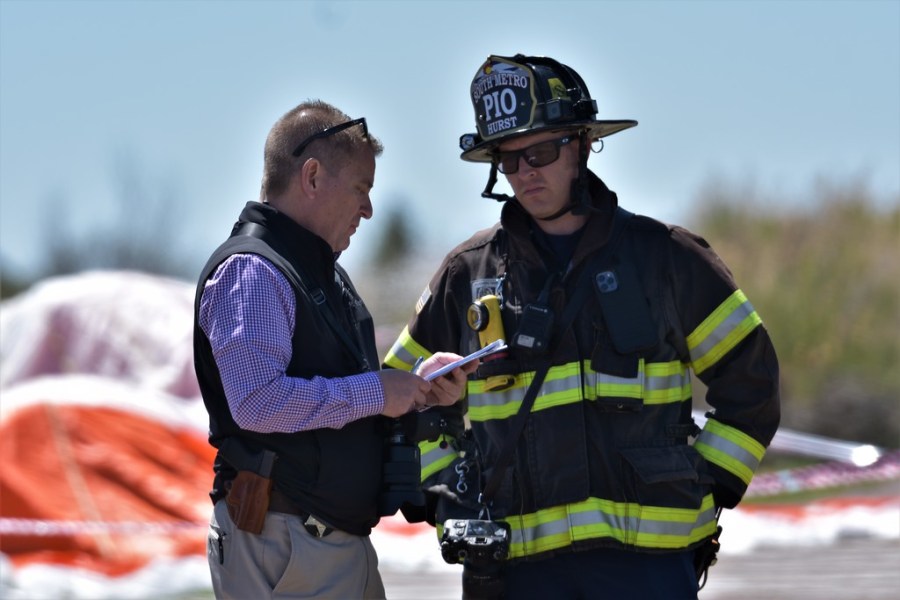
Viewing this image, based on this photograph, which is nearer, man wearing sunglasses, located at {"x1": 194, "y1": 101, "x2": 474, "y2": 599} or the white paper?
man wearing sunglasses, located at {"x1": 194, "y1": 101, "x2": 474, "y2": 599}

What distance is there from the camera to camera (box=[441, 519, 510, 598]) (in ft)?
12.6

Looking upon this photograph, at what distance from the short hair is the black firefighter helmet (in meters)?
0.45

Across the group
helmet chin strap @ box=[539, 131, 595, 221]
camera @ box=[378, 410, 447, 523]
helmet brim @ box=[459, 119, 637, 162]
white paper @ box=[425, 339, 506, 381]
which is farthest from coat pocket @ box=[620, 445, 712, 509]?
helmet brim @ box=[459, 119, 637, 162]

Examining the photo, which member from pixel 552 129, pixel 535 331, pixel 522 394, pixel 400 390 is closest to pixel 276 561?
pixel 400 390

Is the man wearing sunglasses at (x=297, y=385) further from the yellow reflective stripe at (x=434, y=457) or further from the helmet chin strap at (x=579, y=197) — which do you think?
the helmet chin strap at (x=579, y=197)

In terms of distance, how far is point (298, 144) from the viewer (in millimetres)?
3816

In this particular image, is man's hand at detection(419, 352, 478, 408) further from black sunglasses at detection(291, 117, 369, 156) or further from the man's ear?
black sunglasses at detection(291, 117, 369, 156)

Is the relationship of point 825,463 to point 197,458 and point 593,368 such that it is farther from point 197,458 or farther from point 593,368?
point 593,368

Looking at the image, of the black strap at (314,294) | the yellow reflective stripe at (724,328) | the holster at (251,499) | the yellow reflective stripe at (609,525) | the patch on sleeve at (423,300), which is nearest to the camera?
the holster at (251,499)

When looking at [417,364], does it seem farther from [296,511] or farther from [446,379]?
[296,511]

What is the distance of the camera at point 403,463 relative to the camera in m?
3.84

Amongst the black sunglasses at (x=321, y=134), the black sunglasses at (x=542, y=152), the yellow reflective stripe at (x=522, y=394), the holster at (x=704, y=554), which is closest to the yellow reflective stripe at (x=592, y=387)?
the yellow reflective stripe at (x=522, y=394)

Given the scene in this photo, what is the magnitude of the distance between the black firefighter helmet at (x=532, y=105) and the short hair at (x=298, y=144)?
17.9 inches

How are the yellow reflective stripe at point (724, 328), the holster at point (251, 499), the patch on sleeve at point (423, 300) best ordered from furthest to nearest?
the patch on sleeve at point (423, 300), the yellow reflective stripe at point (724, 328), the holster at point (251, 499)
